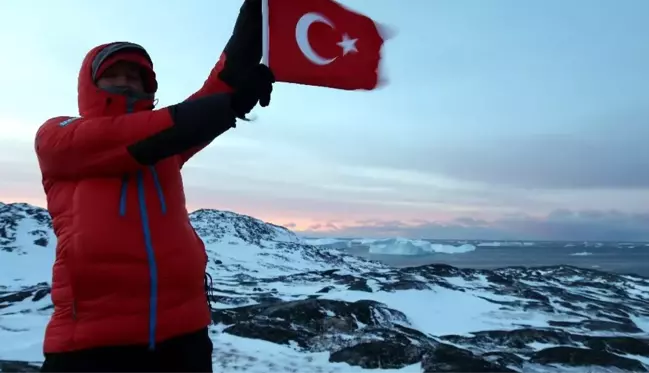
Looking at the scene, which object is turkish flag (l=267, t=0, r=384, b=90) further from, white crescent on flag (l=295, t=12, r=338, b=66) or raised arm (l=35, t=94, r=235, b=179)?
raised arm (l=35, t=94, r=235, b=179)

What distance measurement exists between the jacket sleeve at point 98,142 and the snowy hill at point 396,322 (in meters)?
7.86

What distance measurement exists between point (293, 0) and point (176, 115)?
1.06m

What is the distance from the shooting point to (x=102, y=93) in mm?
2230

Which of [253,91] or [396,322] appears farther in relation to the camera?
[396,322]

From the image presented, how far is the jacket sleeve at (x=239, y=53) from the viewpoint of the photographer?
2.39m

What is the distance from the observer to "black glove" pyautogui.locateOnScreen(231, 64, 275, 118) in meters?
2.11

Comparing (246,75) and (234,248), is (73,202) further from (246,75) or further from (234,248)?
(234,248)

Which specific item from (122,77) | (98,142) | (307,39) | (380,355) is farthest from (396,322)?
(98,142)

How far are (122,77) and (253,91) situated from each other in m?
0.60

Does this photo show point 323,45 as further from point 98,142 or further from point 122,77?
point 98,142

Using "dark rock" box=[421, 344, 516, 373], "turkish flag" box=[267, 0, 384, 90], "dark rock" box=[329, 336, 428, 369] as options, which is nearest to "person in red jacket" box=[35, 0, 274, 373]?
"turkish flag" box=[267, 0, 384, 90]

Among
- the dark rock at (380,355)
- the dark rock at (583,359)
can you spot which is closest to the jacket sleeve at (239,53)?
the dark rock at (380,355)

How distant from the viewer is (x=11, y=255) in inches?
1298

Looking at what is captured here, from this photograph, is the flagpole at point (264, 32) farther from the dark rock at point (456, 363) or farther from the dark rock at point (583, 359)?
the dark rock at point (583, 359)
